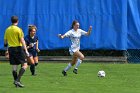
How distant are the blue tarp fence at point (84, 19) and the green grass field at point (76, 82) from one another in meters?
3.18

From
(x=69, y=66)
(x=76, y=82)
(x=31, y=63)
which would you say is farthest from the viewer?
(x=69, y=66)

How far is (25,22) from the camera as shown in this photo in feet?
70.3

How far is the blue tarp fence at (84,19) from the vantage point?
69.4ft

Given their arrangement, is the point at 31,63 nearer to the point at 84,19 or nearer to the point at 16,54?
the point at 16,54

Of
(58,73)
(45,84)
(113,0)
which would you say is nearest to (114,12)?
(113,0)

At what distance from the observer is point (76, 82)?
13688 mm

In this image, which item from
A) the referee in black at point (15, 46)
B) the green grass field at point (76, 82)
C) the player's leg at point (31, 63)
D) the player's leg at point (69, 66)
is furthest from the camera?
the player's leg at point (31, 63)

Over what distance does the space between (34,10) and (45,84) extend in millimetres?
8663

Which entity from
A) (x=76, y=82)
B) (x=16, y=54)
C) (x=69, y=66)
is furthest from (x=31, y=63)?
(x=16, y=54)

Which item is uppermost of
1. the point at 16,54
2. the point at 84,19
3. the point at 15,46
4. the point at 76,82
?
the point at 15,46

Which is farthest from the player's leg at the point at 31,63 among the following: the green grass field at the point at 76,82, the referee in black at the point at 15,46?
the referee in black at the point at 15,46

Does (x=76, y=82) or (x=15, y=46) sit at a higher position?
(x=15, y=46)

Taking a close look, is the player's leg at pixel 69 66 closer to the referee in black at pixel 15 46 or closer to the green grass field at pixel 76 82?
the green grass field at pixel 76 82

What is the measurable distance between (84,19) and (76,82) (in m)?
7.87
